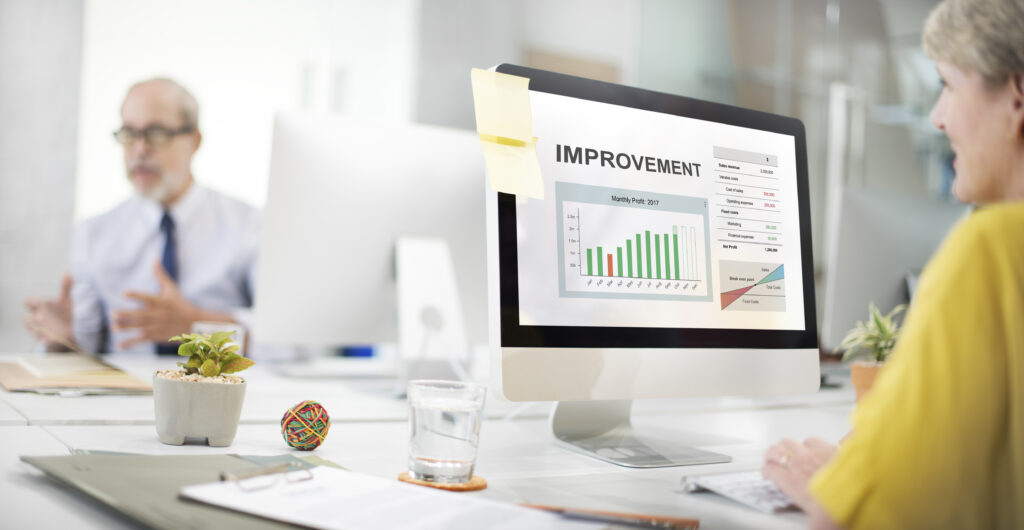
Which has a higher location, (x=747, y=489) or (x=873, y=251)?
(x=873, y=251)

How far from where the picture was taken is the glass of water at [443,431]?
0.85m

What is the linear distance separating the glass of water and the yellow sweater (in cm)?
41

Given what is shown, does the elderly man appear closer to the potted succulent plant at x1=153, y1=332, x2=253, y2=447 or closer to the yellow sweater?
the potted succulent plant at x1=153, y1=332, x2=253, y2=447

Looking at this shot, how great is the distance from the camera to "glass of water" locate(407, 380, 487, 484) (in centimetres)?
85

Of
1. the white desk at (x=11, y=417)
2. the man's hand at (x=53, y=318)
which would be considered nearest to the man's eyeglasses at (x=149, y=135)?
the man's hand at (x=53, y=318)

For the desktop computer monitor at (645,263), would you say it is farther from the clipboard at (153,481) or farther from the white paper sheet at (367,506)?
the clipboard at (153,481)

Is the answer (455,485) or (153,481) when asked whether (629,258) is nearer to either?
(455,485)

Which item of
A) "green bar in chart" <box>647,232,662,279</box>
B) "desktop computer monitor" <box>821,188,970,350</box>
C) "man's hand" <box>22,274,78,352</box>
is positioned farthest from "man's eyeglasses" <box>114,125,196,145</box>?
"green bar in chart" <box>647,232,662,279</box>

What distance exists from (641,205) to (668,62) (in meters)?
2.69

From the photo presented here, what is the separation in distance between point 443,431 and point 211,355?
33 cm

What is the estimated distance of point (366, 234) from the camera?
1542 mm

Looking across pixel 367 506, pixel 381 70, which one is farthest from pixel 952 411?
pixel 381 70

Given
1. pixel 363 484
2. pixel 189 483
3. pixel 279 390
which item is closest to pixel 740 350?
pixel 363 484

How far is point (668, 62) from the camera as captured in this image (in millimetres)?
3576
